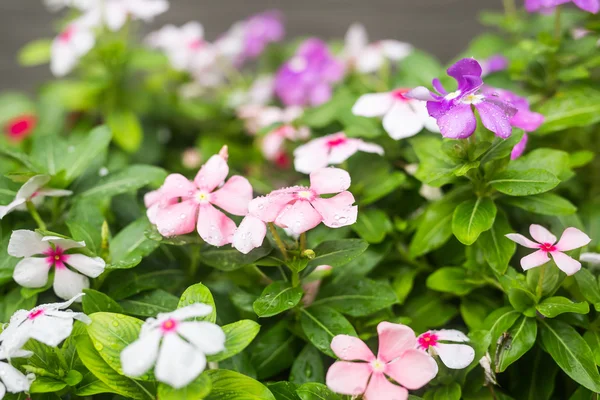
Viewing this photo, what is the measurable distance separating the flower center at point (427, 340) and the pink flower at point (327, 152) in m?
0.30

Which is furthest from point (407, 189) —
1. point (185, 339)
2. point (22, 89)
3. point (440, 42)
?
point (22, 89)

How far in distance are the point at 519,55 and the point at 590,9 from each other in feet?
0.61

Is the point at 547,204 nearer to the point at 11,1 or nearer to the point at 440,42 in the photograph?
the point at 440,42

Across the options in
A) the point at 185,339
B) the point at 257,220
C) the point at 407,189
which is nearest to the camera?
the point at 185,339

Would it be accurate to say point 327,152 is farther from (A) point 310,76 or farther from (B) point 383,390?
(A) point 310,76

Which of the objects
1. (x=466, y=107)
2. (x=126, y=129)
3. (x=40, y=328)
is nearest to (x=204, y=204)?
(x=40, y=328)

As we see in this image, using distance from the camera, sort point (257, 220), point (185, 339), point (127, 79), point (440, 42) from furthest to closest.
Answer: point (440, 42)
point (127, 79)
point (257, 220)
point (185, 339)

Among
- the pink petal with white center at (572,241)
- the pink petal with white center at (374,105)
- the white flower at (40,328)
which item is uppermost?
the pink petal with white center at (374,105)

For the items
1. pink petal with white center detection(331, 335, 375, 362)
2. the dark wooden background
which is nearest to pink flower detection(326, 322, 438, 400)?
pink petal with white center detection(331, 335, 375, 362)

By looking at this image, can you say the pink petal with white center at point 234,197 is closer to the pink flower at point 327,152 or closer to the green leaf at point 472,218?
the pink flower at point 327,152

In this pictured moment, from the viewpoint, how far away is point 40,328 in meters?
0.67

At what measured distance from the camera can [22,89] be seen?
7.90ft

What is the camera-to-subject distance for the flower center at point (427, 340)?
0.74 metres

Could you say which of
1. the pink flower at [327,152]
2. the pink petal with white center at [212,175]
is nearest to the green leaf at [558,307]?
the pink flower at [327,152]
